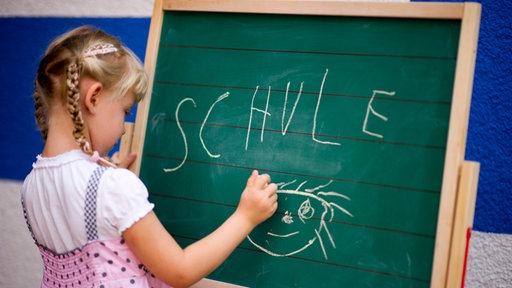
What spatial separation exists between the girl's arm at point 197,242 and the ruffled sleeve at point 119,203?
2 cm

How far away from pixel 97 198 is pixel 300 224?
0.54 m

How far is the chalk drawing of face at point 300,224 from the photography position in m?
1.28

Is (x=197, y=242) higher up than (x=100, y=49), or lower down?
lower down

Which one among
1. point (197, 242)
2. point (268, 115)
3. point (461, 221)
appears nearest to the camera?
point (461, 221)

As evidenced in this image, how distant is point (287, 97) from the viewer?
133 cm

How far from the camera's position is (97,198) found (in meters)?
1.14

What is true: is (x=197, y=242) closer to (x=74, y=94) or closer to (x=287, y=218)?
(x=287, y=218)

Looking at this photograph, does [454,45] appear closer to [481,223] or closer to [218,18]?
[218,18]

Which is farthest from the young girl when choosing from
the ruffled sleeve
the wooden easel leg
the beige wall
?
the beige wall

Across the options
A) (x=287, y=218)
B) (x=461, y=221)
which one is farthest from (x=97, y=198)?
(x=461, y=221)

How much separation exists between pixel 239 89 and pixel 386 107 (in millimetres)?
422

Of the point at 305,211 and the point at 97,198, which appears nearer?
the point at 97,198

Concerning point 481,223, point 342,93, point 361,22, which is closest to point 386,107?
point 342,93

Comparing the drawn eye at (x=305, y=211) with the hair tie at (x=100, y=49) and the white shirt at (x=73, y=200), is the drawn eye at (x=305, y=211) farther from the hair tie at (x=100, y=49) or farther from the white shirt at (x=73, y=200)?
the hair tie at (x=100, y=49)
